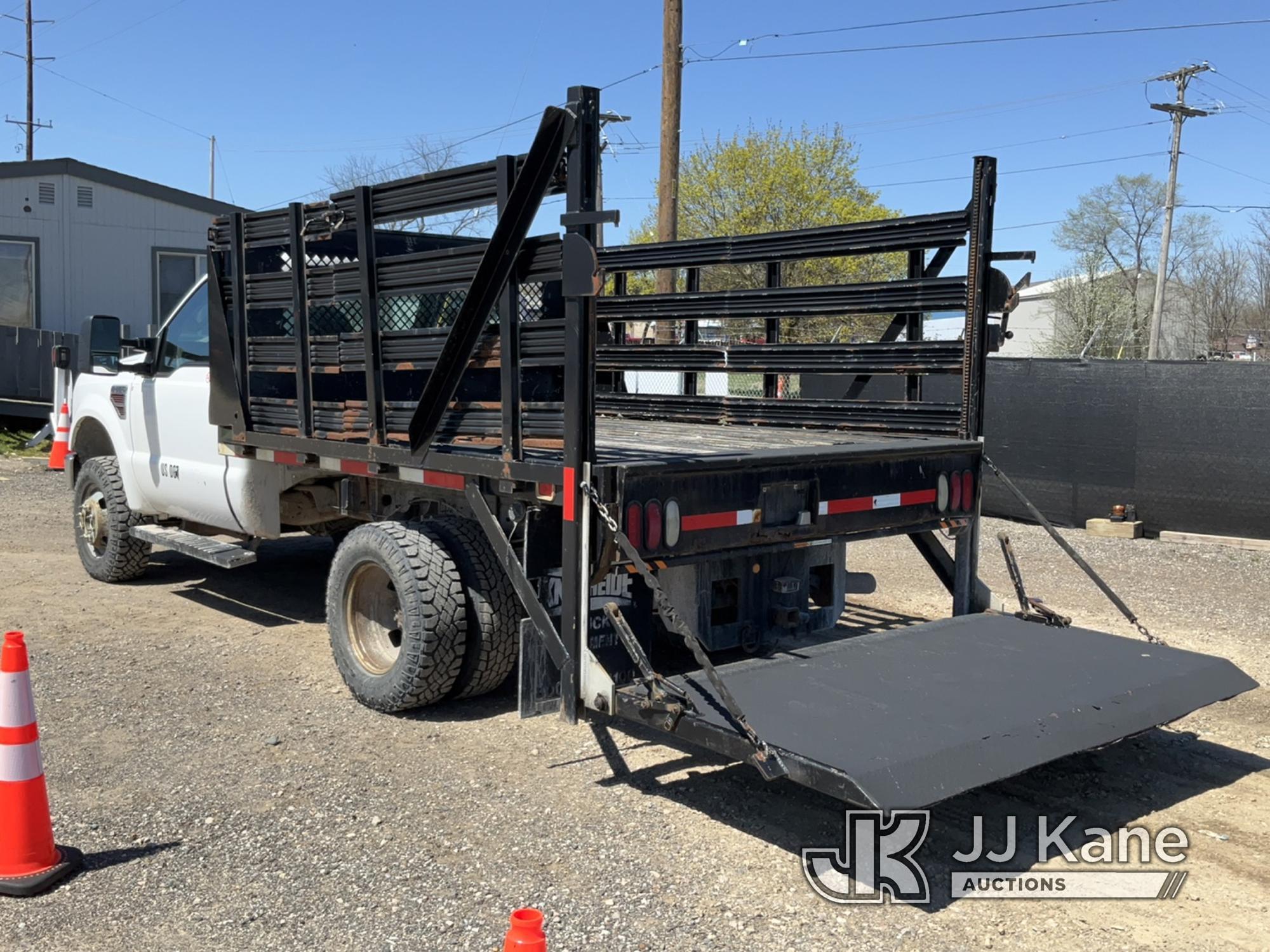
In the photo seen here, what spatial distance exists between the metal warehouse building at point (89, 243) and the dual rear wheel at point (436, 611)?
15.9 metres

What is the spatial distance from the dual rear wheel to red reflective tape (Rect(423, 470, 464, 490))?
0.88ft

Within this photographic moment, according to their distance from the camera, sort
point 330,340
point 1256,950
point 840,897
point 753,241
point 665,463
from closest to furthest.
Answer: point 1256,950 < point 840,897 < point 665,463 < point 330,340 < point 753,241

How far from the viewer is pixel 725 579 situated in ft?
16.3

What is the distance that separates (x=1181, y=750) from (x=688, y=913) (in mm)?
2713

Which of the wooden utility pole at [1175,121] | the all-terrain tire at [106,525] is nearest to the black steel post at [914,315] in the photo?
the all-terrain tire at [106,525]

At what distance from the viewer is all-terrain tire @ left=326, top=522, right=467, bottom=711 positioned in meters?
5.00

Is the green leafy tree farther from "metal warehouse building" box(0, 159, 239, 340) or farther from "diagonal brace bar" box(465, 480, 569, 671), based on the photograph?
"diagonal brace bar" box(465, 480, 569, 671)

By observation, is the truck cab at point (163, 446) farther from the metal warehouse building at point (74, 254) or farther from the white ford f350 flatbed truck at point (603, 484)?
the metal warehouse building at point (74, 254)

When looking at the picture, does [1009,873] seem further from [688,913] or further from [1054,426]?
[1054,426]

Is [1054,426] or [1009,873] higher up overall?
[1054,426]

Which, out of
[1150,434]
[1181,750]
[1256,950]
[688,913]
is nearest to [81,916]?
[688,913]

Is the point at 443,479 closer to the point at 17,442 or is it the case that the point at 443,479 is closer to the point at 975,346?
the point at 975,346

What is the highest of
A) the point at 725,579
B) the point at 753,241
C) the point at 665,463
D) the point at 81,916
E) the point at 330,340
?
the point at 753,241

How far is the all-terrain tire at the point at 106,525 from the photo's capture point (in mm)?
7898
